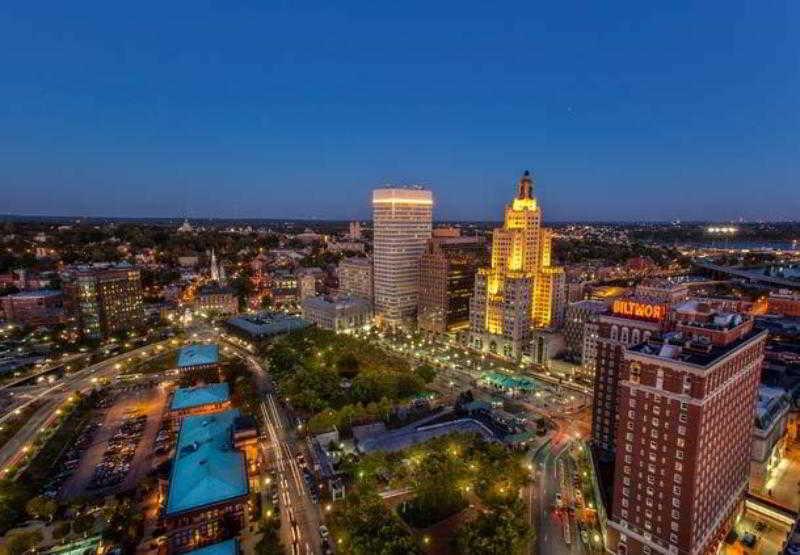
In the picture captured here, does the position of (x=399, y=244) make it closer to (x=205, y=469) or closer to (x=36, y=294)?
(x=205, y=469)

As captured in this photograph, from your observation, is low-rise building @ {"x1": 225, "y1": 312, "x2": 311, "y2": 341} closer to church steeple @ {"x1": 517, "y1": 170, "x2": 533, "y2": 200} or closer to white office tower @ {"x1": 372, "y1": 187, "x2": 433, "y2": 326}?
white office tower @ {"x1": 372, "y1": 187, "x2": 433, "y2": 326}

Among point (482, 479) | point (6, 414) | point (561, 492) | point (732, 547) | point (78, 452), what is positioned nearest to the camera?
point (732, 547)

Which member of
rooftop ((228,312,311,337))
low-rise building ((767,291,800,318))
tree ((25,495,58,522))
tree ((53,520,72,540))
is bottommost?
tree ((53,520,72,540))

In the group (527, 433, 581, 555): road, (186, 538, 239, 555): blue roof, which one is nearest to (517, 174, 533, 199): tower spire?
(527, 433, 581, 555): road

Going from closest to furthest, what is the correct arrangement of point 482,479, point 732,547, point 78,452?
point 732,547, point 482,479, point 78,452

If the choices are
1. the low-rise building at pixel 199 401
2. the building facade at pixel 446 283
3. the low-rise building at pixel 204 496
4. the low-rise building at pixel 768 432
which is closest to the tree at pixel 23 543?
the low-rise building at pixel 204 496

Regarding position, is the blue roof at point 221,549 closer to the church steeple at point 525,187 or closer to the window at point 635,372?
the window at point 635,372

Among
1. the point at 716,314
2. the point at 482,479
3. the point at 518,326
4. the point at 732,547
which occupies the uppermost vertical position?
the point at 716,314

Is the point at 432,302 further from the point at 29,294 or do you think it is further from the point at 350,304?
the point at 29,294

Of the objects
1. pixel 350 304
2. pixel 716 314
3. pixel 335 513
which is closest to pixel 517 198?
pixel 350 304
